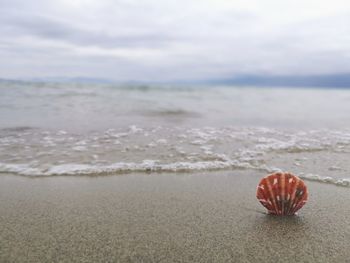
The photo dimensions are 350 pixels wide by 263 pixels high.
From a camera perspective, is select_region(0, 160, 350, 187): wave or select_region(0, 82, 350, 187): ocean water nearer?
select_region(0, 160, 350, 187): wave

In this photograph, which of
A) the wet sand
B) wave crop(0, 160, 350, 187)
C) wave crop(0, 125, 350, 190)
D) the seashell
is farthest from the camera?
wave crop(0, 125, 350, 190)

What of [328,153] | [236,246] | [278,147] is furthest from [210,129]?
[236,246]

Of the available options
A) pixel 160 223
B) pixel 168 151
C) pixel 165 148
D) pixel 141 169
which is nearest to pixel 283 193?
pixel 160 223

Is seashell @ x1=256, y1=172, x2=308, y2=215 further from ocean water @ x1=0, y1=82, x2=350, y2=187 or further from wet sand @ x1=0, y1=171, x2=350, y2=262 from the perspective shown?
ocean water @ x1=0, y1=82, x2=350, y2=187

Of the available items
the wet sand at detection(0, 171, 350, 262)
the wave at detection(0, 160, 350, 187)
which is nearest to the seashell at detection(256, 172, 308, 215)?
the wet sand at detection(0, 171, 350, 262)

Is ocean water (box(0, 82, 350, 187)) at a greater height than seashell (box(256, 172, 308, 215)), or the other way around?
seashell (box(256, 172, 308, 215))

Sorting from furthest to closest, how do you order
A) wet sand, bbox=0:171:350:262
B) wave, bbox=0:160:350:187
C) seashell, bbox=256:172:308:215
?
wave, bbox=0:160:350:187, seashell, bbox=256:172:308:215, wet sand, bbox=0:171:350:262

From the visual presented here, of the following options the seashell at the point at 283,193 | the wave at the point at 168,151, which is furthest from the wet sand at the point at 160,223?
the wave at the point at 168,151
